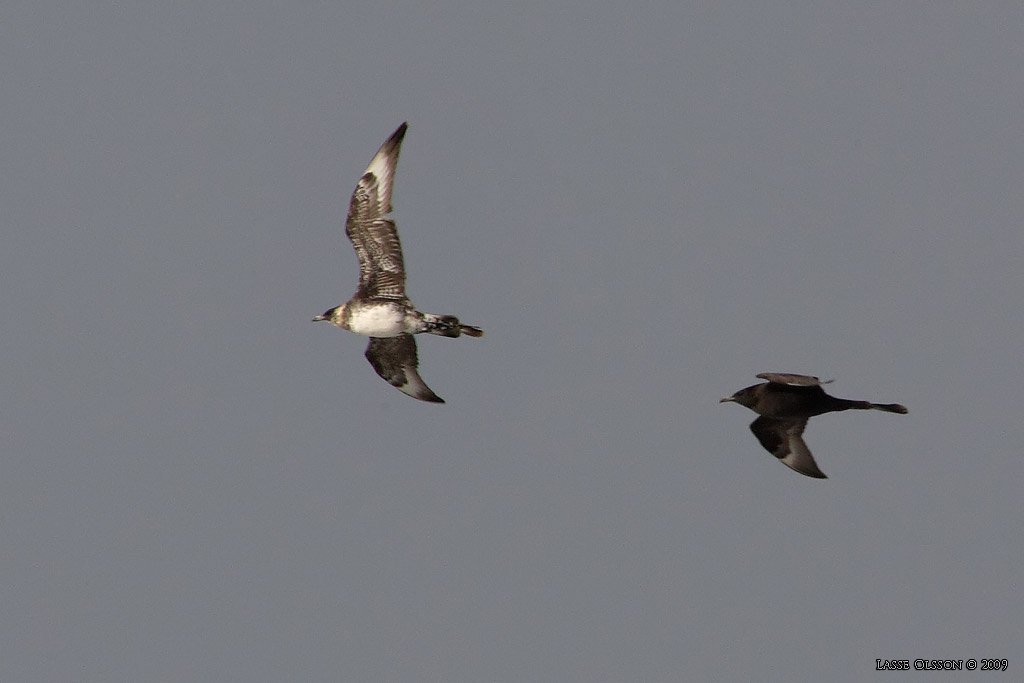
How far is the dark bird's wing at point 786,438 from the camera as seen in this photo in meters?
36.2

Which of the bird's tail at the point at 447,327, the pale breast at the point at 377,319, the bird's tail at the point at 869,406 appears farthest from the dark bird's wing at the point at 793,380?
the pale breast at the point at 377,319

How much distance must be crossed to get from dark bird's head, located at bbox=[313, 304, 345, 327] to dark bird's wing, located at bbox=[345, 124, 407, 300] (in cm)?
90

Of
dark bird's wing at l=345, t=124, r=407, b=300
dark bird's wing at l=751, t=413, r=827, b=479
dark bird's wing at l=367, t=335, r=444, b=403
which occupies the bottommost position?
dark bird's wing at l=751, t=413, r=827, b=479

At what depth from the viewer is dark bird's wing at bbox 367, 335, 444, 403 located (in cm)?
3706

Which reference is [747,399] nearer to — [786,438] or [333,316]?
[786,438]

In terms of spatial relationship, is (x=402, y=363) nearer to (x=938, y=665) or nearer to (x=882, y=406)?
(x=882, y=406)

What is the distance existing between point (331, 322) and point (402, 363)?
2316 millimetres

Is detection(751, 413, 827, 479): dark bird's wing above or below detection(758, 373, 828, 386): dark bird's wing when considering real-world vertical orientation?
below

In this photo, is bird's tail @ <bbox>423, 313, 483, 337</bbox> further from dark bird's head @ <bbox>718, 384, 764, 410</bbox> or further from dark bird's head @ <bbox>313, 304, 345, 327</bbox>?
dark bird's head @ <bbox>718, 384, 764, 410</bbox>

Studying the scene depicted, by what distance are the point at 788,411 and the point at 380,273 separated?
8.41m

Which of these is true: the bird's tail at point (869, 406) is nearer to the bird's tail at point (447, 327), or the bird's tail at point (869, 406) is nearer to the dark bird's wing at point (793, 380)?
the dark bird's wing at point (793, 380)

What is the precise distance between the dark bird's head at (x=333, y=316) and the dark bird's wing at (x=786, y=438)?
8.42m

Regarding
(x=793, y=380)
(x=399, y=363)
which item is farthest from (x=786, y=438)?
(x=399, y=363)

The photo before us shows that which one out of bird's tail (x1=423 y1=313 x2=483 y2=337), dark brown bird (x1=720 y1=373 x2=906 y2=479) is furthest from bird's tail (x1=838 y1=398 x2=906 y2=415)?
bird's tail (x1=423 y1=313 x2=483 y2=337)
